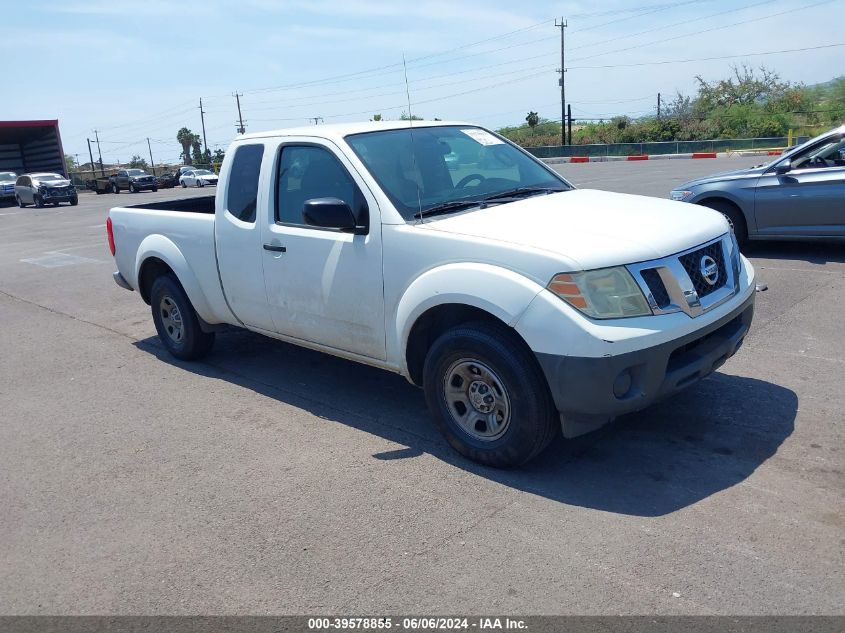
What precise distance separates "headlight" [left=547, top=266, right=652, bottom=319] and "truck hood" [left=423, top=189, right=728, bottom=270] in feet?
0.17

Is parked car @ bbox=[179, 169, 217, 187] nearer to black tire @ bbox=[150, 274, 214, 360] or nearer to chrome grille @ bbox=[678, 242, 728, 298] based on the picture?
black tire @ bbox=[150, 274, 214, 360]

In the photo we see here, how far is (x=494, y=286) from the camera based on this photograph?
4012mm

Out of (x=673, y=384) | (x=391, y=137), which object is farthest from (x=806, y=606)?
(x=391, y=137)

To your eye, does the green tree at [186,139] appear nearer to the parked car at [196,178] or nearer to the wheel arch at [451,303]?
the parked car at [196,178]

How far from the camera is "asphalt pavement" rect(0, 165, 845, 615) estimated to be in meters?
3.23

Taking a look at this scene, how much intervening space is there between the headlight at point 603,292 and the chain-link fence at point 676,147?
43965mm

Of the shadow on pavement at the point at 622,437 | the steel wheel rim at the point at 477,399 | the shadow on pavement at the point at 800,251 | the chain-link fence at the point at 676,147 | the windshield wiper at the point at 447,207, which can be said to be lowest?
the shadow on pavement at the point at 622,437

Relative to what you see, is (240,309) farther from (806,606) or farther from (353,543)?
(806,606)

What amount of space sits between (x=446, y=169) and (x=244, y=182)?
1.53 meters

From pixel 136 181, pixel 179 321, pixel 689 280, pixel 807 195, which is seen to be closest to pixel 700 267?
pixel 689 280

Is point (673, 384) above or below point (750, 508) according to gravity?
above

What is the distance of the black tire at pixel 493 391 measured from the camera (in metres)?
3.98

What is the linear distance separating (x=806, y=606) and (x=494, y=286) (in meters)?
1.97

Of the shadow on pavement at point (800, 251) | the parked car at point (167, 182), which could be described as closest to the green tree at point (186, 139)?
the parked car at point (167, 182)
